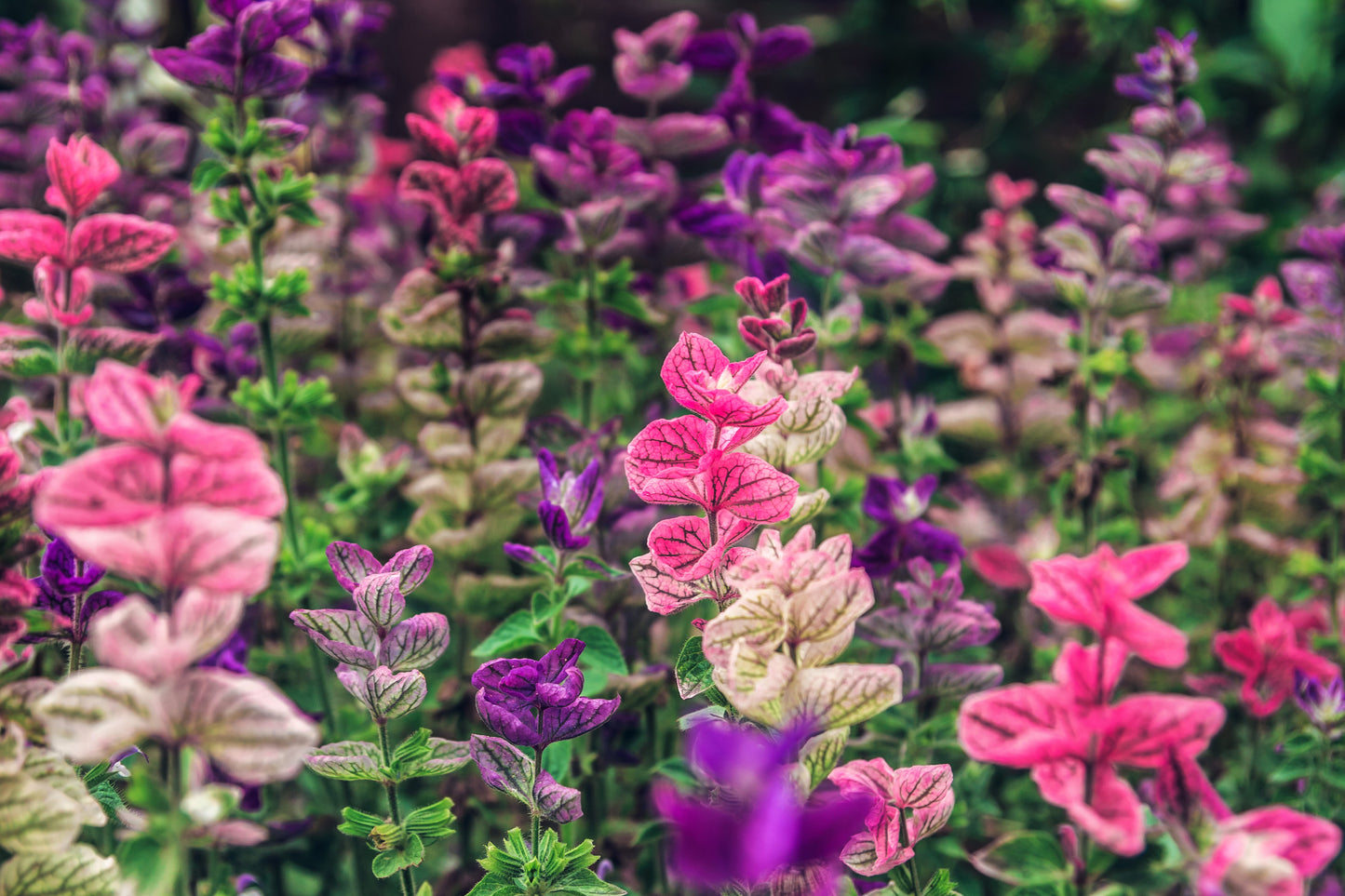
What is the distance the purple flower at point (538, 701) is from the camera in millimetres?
452

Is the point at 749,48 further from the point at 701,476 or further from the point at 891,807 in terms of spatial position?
the point at 891,807

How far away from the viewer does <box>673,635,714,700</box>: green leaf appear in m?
0.45

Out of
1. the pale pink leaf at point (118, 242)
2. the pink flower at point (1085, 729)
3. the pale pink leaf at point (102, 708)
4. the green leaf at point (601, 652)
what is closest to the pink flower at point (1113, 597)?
the pink flower at point (1085, 729)

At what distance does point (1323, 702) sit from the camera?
1.98 feet

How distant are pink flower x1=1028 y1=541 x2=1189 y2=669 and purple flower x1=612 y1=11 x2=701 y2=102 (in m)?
0.53

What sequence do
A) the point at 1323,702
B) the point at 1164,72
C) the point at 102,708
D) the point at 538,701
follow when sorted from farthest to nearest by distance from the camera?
the point at 1164,72 → the point at 1323,702 → the point at 538,701 → the point at 102,708

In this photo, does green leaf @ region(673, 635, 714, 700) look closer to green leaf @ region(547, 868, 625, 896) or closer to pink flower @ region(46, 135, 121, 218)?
green leaf @ region(547, 868, 625, 896)

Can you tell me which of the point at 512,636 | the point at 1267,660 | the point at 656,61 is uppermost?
the point at 656,61

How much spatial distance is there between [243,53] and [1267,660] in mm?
764

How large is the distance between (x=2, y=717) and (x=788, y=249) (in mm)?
500

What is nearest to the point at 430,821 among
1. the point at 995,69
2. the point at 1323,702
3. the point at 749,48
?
the point at 1323,702

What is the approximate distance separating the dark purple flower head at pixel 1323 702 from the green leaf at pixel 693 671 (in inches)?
15.4

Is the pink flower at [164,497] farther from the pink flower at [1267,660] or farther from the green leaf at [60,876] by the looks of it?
the pink flower at [1267,660]

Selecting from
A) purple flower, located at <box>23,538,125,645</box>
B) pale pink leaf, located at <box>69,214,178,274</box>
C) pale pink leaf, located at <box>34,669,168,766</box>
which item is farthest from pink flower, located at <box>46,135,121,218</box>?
pale pink leaf, located at <box>34,669,168,766</box>
